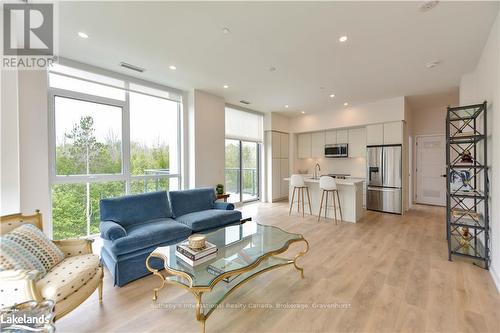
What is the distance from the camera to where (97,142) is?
385 centimetres

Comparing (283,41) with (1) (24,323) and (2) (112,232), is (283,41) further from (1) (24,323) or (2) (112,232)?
(1) (24,323)

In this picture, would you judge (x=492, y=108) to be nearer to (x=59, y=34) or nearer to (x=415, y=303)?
(x=415, y=303)

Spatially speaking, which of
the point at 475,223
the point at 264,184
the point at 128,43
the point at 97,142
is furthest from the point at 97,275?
the point at 264,184

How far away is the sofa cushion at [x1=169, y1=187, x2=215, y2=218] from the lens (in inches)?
142

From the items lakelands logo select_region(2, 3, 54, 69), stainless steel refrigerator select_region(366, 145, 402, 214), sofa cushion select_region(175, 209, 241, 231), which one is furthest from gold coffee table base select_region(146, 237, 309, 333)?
stainless steel refrigerator select_region(366, 145, 402, 214)

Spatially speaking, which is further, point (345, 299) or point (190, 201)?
point (190, 201)

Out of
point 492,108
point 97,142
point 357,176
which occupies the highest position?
point 492,108

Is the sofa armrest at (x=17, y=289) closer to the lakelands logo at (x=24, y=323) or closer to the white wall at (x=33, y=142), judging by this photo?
the lakelands logo at (x=24, y=323)

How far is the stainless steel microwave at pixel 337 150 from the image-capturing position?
6797mm

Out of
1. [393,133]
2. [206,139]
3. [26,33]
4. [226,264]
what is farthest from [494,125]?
[26,33]

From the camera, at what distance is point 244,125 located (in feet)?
22.7

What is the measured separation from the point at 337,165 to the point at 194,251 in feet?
21.1

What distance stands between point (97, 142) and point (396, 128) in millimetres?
6852

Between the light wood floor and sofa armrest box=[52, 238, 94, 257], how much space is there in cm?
50
